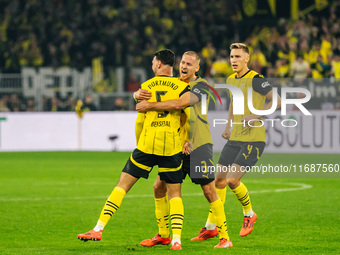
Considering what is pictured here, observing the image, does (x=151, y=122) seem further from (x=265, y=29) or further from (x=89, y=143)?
(x=265, y=29)

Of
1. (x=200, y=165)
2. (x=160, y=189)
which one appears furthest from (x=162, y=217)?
(x=200, y=165)

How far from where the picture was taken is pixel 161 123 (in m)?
7.20

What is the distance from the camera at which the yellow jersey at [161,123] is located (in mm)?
7137

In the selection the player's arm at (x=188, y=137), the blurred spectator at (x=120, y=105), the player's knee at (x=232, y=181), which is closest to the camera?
the player's arm at (x=188, y=137)

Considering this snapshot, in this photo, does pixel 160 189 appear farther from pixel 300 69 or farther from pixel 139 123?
pixel 300 69

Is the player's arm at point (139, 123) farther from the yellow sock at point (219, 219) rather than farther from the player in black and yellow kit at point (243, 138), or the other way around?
the player in black and yellow kit at point (243, 138)

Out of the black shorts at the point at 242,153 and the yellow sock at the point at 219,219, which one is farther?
the black shorts at the point at 242,153

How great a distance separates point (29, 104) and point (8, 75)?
1.11 m

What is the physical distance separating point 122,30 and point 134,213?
18.4 meters

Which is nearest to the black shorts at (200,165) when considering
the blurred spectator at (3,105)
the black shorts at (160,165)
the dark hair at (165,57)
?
the black shorts at (160,165)

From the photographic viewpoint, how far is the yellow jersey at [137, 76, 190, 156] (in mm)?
7137

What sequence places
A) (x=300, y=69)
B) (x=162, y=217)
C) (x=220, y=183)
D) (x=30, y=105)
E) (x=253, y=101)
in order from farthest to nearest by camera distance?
(x=30, y=105) → (x=300, y=69) → (x=220, y=183) → (x=253, y=101) → (x=162, y=217)

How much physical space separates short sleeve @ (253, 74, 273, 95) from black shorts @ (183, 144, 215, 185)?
973mm

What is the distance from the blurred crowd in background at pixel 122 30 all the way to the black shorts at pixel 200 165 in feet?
57.3
